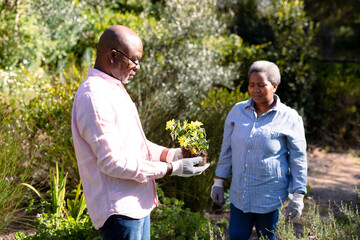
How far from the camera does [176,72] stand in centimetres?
669

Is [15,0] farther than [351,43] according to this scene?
No

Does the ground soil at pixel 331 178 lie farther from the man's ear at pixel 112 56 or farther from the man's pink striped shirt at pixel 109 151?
the man's ear at pixel 112 56

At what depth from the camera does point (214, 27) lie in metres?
7.65

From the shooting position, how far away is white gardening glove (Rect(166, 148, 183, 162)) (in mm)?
2395

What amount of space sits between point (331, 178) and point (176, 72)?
2.95 m

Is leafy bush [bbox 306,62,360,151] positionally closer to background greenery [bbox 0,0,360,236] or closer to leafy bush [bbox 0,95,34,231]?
background greenery [bbox 0,0,360,236]

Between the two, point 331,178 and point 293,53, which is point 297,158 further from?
point 293,53

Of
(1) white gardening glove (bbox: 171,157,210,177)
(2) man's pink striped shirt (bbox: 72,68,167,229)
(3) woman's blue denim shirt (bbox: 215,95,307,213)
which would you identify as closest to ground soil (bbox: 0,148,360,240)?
(3) woman's blue denim shirt (bbox: 215,95,307,213)

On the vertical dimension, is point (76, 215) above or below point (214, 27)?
below

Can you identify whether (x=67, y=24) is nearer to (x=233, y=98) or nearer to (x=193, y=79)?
(x=193, y=79)

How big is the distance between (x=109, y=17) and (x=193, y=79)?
382 cm

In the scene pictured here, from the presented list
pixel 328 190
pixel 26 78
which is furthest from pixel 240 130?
pixel 26 78

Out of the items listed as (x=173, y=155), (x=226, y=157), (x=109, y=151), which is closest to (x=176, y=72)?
(x=226, y=157)

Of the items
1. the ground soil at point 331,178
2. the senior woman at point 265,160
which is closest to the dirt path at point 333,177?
the ground soil at point 331,178
